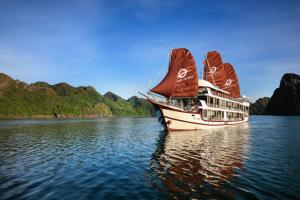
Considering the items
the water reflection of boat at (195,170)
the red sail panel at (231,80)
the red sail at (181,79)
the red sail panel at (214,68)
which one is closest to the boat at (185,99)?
the red sail at (181,79)

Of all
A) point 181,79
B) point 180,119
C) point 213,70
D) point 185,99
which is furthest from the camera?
point 213,70

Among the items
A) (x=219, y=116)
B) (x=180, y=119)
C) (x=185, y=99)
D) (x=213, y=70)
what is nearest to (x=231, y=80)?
(x=213, y=70)

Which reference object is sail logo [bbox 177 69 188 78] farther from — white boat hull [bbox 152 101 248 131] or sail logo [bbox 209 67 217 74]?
sail logo [bbox 209 67 217 74]

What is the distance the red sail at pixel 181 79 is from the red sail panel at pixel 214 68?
18.9 metres

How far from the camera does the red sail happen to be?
4506 cm

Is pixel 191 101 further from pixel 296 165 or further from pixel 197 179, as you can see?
pixel 197 179

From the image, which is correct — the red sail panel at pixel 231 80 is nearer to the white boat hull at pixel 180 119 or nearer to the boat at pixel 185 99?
the boat at pixel 185 99

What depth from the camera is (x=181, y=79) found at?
4597 centimetres

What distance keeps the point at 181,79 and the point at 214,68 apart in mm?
22322

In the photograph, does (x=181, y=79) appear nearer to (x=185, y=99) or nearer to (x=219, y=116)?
(x=185, y=99)

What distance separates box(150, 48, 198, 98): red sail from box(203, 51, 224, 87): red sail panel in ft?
62.1

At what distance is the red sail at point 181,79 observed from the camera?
45.1 m

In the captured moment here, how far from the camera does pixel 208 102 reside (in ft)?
162

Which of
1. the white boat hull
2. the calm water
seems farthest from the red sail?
the calm water
